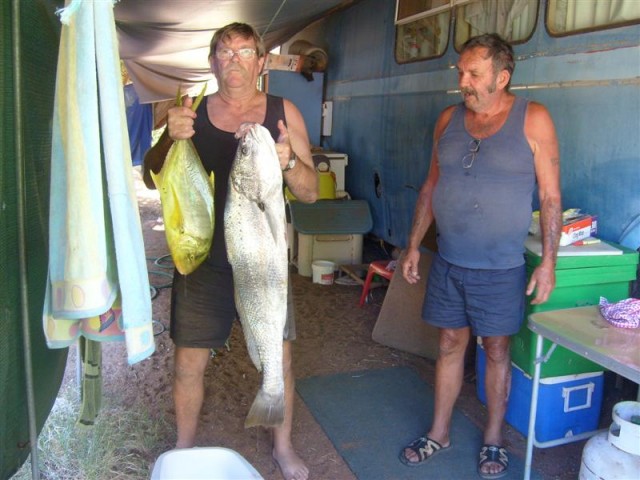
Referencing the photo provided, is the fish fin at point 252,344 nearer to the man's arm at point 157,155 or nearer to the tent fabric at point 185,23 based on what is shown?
the man's arm at point 157,155

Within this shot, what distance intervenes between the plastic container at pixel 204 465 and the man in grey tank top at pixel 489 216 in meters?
1.27

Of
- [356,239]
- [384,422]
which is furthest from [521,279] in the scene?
[356,239]

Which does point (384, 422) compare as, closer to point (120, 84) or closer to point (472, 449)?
point (472, 449)

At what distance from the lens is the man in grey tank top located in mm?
2879

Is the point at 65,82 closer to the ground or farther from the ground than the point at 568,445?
farther from the ground

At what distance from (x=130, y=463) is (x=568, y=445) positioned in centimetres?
246

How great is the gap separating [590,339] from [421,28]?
14.9ft

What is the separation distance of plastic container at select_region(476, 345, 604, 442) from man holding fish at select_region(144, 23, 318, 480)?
1360mm

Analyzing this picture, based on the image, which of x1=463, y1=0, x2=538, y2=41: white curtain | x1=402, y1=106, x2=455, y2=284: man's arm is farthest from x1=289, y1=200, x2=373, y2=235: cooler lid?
x1=402, y1=106, x2=455, y2=284: man's arm

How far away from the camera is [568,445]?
11.4 ft

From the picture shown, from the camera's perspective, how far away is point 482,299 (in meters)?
3.02

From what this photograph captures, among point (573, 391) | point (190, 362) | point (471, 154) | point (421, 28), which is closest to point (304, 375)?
point (190, 362)

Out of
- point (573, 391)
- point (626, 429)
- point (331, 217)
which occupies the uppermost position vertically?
point (331, 217)

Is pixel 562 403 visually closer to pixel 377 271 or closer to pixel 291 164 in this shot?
pixel 291 164
